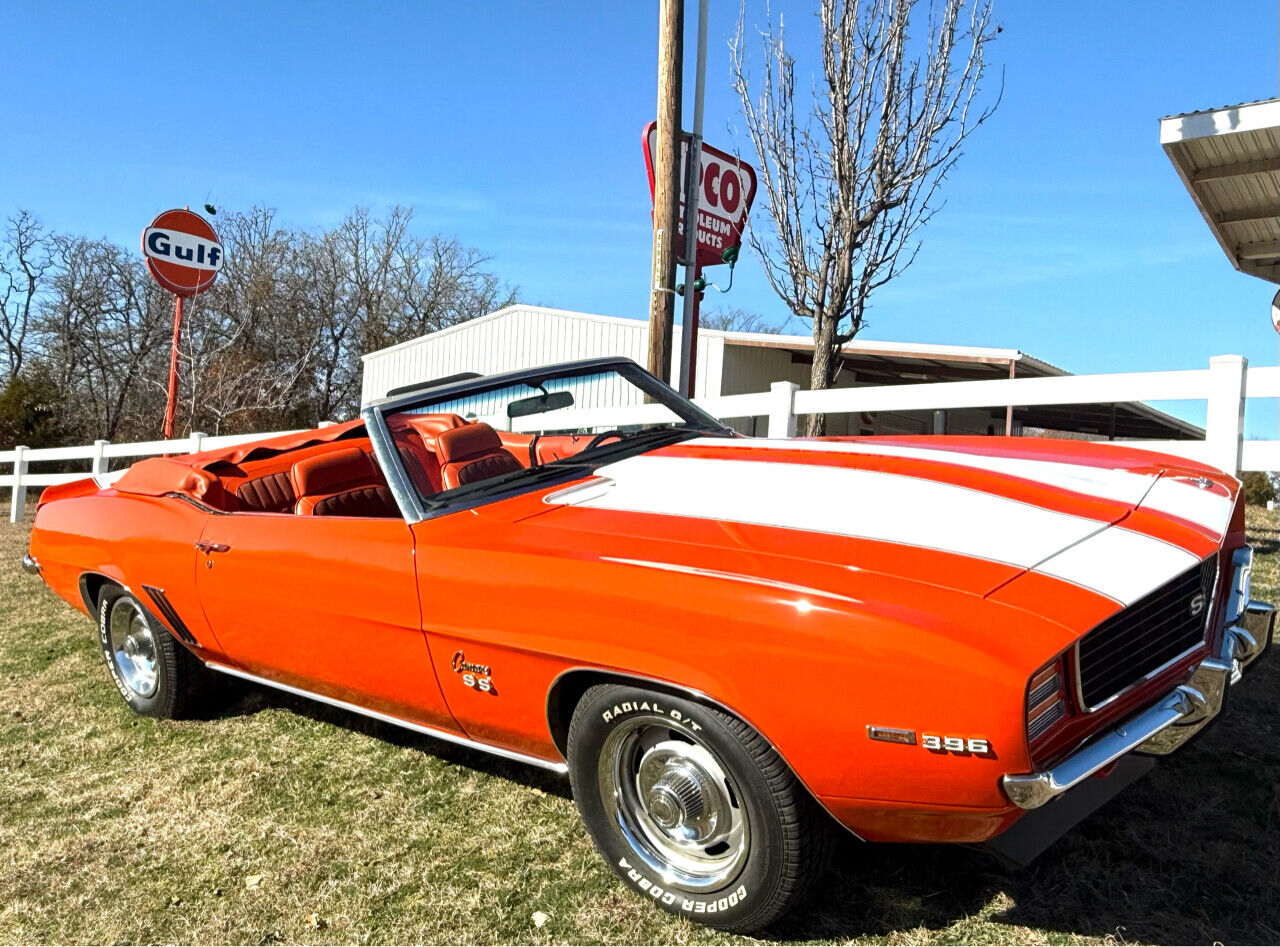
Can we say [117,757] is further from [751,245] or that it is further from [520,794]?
[751,245]

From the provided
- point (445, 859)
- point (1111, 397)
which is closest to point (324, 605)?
point (445, 859)

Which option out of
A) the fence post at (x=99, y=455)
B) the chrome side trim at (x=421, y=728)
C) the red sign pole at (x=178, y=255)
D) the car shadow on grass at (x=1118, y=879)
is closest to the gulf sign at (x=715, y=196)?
the chrome side trim at (x=421, y=728)

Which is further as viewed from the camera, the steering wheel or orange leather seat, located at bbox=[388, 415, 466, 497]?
the steering wheel

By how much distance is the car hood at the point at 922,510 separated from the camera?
2045mm

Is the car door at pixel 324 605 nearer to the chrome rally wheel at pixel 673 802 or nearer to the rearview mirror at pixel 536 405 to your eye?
the chrome rally wheel at pixel 673 802

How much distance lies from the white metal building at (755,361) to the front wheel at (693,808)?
13866 mm

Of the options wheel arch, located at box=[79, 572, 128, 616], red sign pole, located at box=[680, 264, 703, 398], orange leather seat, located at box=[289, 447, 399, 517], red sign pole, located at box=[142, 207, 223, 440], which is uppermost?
red sign pole, located at box=[142, 207, 223, 440]

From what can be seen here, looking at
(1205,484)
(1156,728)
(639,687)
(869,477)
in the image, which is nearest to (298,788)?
(639,687)

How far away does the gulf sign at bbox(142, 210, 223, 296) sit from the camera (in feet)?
37.5

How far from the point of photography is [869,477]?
2.68 m

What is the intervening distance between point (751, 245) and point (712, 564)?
35.4 ft

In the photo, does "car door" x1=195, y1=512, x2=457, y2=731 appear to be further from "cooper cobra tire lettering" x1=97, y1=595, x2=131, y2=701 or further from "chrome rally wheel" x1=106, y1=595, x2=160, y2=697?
"cooper cobra tire lettering" x1=97, y1=595, x2=131, y2=701

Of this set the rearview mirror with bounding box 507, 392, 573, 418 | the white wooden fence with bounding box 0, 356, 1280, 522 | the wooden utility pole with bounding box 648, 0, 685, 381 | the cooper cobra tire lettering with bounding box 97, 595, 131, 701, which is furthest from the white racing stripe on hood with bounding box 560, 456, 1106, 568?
the wooden utility pole with bounding box 648, 0, 685, 381

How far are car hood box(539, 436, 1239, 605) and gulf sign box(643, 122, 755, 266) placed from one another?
4695 millimetres
